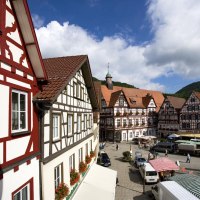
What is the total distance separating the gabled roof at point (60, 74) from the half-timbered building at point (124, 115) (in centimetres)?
3021

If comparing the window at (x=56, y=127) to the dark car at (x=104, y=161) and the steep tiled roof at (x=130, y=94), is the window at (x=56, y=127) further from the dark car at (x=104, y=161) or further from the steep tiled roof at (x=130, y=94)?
the steep tiled roof at (x=130, y=94)

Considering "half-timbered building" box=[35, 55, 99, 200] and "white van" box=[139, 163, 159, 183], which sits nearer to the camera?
"half-timbered building" box=[35, 55, 99, 200]

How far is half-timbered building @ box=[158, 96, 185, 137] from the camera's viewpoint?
165ft

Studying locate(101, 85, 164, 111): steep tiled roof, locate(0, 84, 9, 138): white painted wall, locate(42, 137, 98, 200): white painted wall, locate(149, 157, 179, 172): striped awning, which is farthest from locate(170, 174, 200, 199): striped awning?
locate(101, 85, 164, 111): steep tiled roof

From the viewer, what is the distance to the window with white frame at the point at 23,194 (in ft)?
22.8

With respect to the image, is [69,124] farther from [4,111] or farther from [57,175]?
[4,111]

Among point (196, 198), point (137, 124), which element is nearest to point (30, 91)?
point (196, 198)

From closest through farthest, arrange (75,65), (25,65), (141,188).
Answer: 1. (25,65)
2. (75,65)
3. (141,188)

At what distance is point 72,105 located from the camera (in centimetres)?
1303

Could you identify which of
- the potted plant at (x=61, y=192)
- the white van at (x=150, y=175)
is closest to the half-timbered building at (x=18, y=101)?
the potted plant at (x=61, y=192)

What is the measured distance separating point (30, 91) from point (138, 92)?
167 ft

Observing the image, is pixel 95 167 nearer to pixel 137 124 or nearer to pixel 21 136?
pixel 21 136

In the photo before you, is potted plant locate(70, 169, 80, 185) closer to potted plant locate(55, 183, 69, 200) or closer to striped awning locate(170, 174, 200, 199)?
potted plant locate(55, 183, 69, 200)

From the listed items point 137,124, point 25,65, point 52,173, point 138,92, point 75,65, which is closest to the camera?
point 25,65
